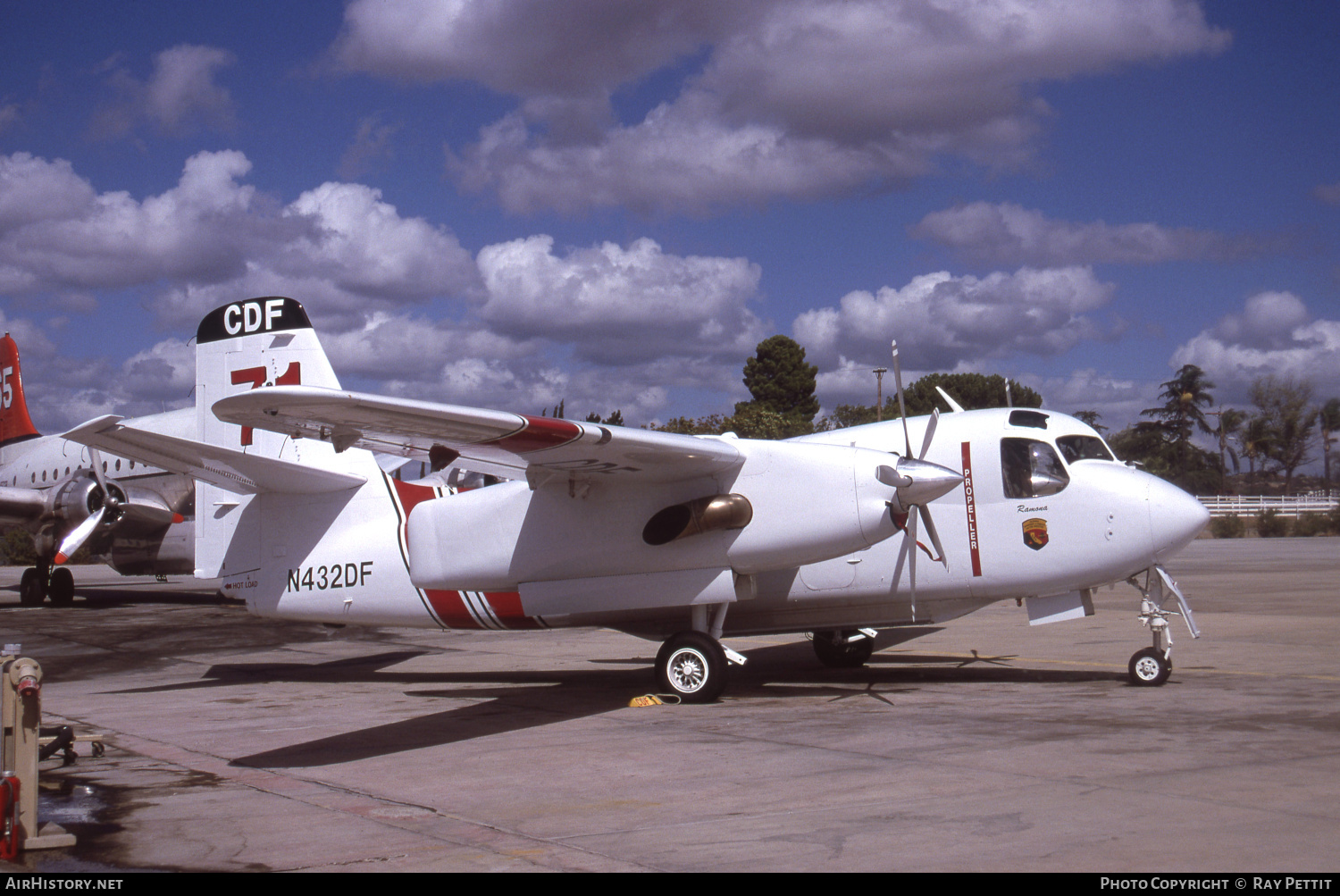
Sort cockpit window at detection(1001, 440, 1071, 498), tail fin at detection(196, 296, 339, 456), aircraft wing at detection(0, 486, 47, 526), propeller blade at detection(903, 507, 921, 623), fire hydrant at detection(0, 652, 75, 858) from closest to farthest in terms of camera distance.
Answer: fire hydrant at detection(0, 652, 75, 858) < cockpit window at detection(1001, 440, 1071, 498) < propeller blade at detection(903, 507, 921, 623) < tail fin at detection(196, 296, 339, 456) < aircraft wing at detection(0, 486, 47, 526)

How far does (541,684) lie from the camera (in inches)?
548

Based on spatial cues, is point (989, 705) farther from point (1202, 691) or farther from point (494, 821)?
point (494, 821)

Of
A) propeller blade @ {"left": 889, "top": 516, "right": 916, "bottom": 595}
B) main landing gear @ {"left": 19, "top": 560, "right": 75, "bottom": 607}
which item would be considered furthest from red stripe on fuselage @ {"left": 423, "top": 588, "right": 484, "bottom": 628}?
main landing gear @ {"left": 19, "top": 560, "right": 75, "bottom": 607}

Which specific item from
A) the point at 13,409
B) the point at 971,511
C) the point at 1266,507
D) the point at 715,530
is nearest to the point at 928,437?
the point at 971,511

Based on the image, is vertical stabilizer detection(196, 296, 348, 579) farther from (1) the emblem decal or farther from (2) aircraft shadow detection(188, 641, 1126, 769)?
(1) the emblem decal

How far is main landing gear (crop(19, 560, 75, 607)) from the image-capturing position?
30.1 m

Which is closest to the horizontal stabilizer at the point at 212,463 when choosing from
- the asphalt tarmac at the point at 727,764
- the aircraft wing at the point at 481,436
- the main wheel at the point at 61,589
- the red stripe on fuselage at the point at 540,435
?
the aircraft wing at the point at 481,436

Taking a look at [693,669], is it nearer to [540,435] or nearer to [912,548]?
[912,548]

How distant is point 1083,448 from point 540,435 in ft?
21.2

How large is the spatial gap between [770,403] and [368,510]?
7158cm

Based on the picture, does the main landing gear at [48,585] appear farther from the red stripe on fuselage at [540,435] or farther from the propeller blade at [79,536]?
the red stripe on fuselage at [540,435]

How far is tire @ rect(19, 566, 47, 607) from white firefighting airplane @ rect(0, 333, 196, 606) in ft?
0.08
